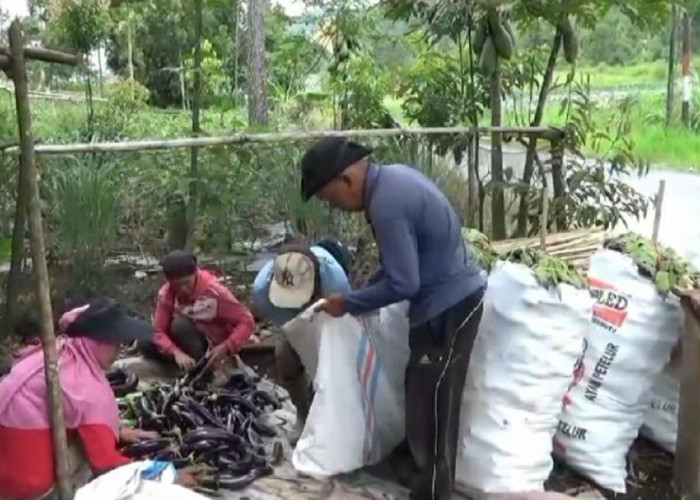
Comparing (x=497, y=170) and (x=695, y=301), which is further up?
(x=497, y=170)

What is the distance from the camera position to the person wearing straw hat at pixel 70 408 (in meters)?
2.97

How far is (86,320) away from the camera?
303 cm

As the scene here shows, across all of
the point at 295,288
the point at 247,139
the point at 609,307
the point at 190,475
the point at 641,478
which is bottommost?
the point at 641,478

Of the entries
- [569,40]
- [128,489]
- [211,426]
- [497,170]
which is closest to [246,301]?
[211,426]

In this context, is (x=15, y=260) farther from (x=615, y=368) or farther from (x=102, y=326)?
(x=615, y=368)

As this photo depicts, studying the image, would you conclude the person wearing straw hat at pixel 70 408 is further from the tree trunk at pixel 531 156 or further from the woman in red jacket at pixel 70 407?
the tree trunk at pixel 531 156

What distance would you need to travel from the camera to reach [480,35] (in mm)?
6312

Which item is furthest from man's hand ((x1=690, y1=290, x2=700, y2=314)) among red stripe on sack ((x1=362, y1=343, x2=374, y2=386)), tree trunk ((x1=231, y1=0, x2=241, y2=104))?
tree trunk ((x1=231, y1=0, x2=241, y2=104))

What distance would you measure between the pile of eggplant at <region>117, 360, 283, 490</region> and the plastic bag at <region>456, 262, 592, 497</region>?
857 mm

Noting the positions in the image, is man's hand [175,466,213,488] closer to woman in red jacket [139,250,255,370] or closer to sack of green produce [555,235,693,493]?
woman in red jacket [139,250,255,370]

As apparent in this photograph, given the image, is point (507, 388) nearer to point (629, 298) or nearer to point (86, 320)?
point (629, 298)

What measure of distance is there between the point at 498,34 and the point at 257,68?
5.19 m

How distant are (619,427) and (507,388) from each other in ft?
2.01

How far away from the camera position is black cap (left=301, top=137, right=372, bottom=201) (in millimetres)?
3238
